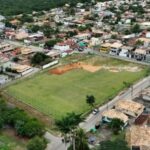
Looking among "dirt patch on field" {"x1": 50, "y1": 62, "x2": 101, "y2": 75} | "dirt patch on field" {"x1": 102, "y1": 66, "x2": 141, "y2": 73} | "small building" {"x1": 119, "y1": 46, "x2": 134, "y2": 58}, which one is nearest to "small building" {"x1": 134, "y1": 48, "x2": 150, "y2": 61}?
"small building" {"x1": 119, "y1": 46, "x2": 134, "y2": 58}

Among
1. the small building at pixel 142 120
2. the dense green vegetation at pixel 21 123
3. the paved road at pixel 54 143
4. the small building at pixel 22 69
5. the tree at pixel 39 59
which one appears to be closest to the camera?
the paved road at pixel 54 143

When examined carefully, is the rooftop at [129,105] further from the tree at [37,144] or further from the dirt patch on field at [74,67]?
the dirt patch on field at [74,67]

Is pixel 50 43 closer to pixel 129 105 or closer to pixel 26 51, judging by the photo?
pixel 26 51

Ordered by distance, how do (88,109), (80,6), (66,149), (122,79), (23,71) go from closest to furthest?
(66,149)
(88,109)
(122,79)
(23,71)
(80,6)

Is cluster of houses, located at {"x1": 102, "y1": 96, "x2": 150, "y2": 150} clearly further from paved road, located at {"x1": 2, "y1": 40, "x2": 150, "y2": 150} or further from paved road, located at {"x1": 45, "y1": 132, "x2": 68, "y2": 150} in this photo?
paved road, located at {"x1": 45, "y1": 132, "x2": 68, "y2": 150}

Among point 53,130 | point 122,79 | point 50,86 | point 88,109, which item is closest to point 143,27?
point 122,79

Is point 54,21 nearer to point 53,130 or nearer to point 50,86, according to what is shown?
point 50,86

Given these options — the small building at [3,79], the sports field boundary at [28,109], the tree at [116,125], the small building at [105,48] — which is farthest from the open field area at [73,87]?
the small building at [105,48]
